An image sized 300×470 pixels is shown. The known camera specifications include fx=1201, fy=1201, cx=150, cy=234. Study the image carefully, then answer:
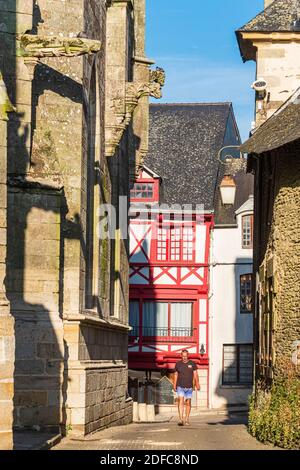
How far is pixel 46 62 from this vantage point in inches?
727

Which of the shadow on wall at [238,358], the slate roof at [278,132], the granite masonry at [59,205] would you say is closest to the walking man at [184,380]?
the granite masonry at [59,205]

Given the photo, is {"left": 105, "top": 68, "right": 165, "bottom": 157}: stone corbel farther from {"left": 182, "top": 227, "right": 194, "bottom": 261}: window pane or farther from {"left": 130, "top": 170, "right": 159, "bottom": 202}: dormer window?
{"left": 130, "top": 170, "right": 159, "bottom": 202}: dormer window

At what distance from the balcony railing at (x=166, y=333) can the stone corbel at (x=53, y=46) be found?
83.2ft

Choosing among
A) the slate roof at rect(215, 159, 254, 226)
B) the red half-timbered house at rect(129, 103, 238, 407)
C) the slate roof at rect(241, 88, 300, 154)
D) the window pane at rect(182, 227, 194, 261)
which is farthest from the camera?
the slate roof at rect(215, 159, 254, 226)

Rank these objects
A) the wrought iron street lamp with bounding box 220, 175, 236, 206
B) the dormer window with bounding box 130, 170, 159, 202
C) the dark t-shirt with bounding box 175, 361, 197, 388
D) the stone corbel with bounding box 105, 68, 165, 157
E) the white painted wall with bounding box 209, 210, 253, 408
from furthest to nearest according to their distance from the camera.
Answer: the dormer window with bounding box 130, 170, 159, 202 < the white painted wall with bounding box 209, 210, 253, 408 < the dark t-shirt with bounding box 175, 361, 197, 388 < the stone corbel with bounding box 105, 68, 165, 157 < the wrought iron street lamp with bounding box 220, 175, 236, 206

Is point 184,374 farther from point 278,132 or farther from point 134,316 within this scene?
point 134,316

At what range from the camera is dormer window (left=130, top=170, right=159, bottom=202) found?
143ft

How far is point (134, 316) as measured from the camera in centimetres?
4181

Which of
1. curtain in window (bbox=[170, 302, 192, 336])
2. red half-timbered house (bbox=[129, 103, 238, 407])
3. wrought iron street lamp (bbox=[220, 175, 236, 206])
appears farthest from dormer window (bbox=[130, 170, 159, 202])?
wrought iron street lamp (bbox=[220, 175, 236, 206])

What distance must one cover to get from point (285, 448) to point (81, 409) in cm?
348

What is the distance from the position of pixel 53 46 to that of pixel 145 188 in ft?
89.2

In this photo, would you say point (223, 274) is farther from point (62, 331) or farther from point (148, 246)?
point (62, 331)

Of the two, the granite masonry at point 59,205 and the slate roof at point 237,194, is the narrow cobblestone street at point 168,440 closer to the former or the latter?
the granite masonry at point 59,205

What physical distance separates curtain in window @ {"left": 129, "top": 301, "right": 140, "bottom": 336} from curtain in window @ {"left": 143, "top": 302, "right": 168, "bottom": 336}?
255 mm
